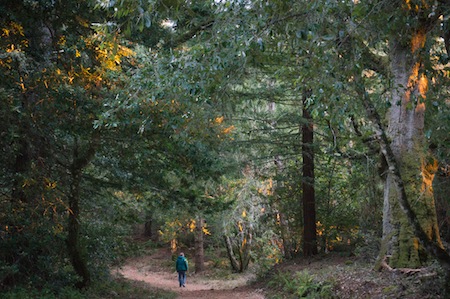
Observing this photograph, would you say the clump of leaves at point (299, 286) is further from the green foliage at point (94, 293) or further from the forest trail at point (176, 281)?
the green foliage at point (94, 293)

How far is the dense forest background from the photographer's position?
19.6 ft

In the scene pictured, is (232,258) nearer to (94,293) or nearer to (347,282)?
(94,293)

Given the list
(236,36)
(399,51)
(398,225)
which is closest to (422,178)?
(398,225)

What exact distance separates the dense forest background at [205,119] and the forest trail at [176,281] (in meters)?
2.22

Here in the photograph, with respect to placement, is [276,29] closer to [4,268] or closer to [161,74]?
[161,74]

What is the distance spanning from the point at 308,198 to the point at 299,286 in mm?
4452

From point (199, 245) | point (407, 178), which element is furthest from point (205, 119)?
point (199, 245)

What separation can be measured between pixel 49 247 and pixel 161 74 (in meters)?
6.10

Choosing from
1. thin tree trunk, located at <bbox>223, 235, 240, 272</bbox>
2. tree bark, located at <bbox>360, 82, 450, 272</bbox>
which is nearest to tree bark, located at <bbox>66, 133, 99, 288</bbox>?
tree bark, located at <bbox>360, 82, 450, 272</bbox>

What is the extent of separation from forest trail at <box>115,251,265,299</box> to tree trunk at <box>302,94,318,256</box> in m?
2.51

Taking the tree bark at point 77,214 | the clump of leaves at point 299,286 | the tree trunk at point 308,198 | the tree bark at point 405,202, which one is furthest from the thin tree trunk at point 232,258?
the tree bark at point 405,202

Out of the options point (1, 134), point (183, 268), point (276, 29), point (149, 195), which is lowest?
point (183, 268)

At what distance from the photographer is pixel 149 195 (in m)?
12.8

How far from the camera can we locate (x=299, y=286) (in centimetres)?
1083
